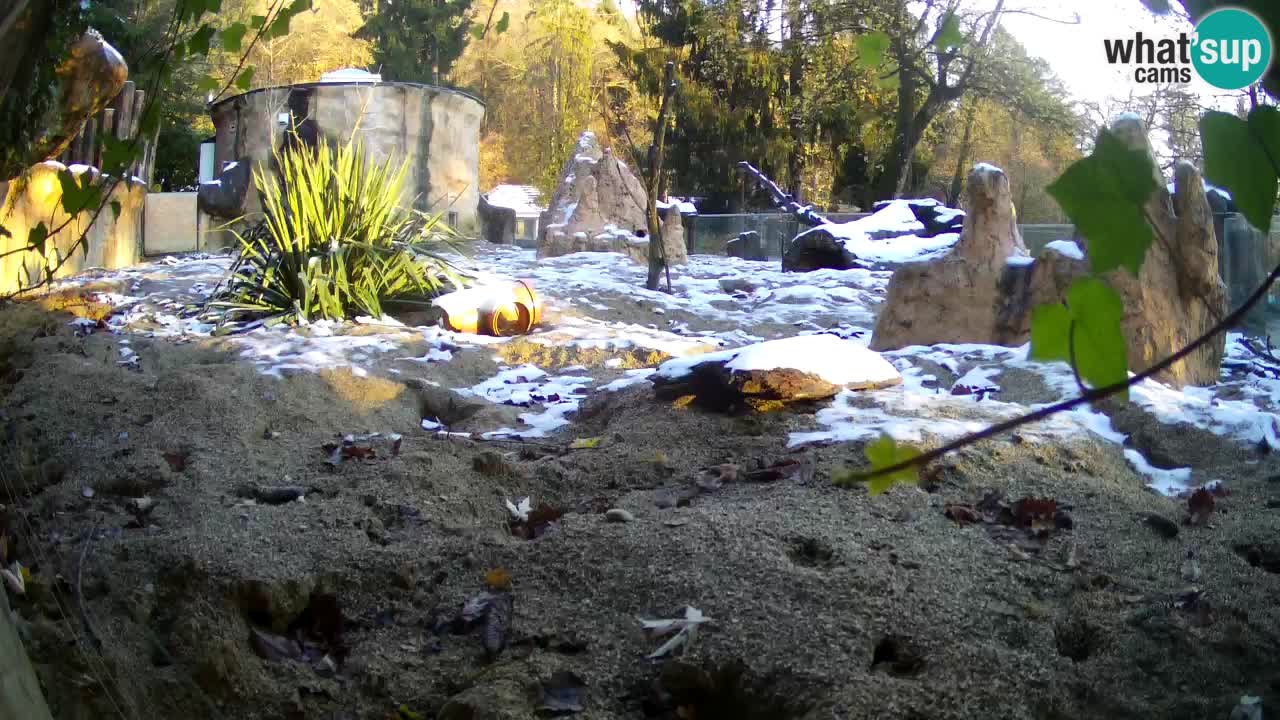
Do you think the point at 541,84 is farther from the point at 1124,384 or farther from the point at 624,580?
the point at 1124,384

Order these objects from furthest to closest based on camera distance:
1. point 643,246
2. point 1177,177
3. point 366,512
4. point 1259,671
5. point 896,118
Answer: point 896,118
point 643,246
point 1177,177
point 366,512
point 1259,671

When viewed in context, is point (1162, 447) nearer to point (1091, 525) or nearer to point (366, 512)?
point (1091, 525)

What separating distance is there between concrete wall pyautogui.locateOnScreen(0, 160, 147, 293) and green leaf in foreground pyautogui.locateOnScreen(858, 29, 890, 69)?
3.88m

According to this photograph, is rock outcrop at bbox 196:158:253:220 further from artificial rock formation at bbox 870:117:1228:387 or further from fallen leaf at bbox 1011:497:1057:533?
fallen leaf at bbox 1011:497:1057:533

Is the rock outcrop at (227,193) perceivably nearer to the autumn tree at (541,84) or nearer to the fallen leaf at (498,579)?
the autumn tree at (541,84)

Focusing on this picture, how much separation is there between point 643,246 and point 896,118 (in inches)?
452

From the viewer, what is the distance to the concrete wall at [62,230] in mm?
5857

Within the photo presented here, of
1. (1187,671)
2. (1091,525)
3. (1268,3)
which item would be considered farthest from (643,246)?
(1268,3)

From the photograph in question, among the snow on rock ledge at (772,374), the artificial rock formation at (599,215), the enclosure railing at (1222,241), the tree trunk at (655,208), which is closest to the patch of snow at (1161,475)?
the enclosure railing at (1222,241)

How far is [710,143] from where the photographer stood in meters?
22.8

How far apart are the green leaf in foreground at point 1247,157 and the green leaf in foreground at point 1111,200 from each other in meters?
0.03

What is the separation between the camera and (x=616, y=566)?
2127mm

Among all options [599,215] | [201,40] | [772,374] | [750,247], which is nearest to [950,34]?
[201,40]

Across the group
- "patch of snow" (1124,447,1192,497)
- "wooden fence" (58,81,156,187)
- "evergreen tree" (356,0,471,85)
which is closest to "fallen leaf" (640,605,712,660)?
"patch of snow" (1124,447,1192,497)
